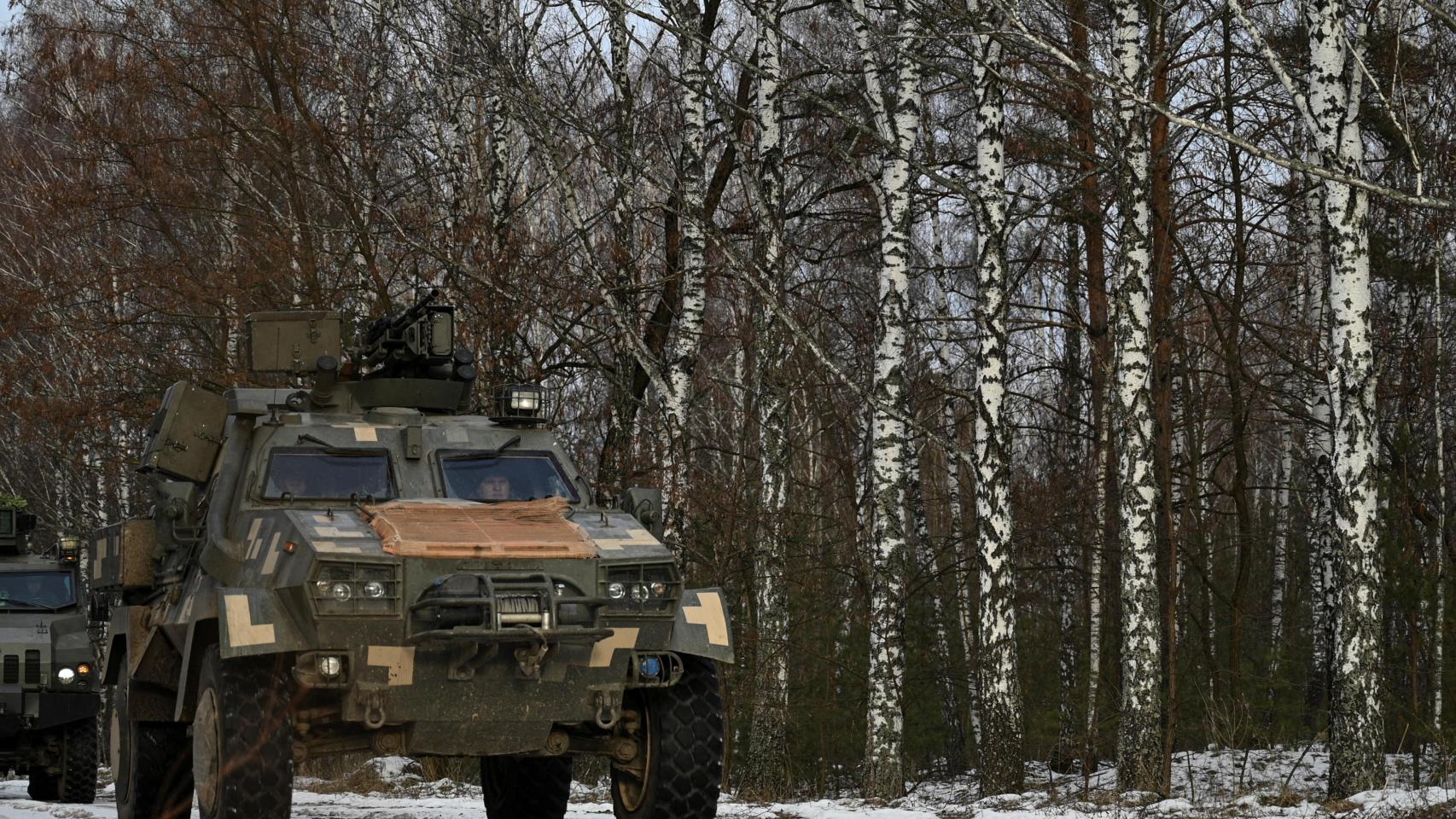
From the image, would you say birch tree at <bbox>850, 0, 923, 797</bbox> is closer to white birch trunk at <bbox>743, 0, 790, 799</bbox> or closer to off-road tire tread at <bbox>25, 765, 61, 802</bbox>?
white birch trunk at <bbox>743, 0, 790, 799</bbox>

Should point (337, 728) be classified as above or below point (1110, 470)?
below

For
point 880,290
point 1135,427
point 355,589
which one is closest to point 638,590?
point 355,589

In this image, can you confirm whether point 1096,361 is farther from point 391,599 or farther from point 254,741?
point 254,741

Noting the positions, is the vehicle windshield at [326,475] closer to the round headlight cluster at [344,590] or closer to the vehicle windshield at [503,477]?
the vehicle windshield at [503,477]

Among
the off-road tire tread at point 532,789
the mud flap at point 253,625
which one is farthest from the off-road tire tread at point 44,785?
the mud flap at point 253,625

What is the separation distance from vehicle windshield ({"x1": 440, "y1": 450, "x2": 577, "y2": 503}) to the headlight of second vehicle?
1.62 m

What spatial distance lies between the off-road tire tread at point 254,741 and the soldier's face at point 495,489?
1766mm

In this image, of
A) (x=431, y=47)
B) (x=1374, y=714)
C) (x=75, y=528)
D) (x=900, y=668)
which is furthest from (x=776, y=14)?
(x=75, y=528)

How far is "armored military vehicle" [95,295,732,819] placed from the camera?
859 cm

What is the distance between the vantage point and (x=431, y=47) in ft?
57.3

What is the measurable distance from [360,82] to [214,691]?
12058 millimetres

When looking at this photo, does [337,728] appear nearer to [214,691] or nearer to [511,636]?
[214,691]

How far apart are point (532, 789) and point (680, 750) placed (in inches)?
99.0

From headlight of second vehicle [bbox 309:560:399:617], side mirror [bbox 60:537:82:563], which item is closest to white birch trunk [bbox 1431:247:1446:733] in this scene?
headlight of second vehicle [bbox 309:560:399:617]
